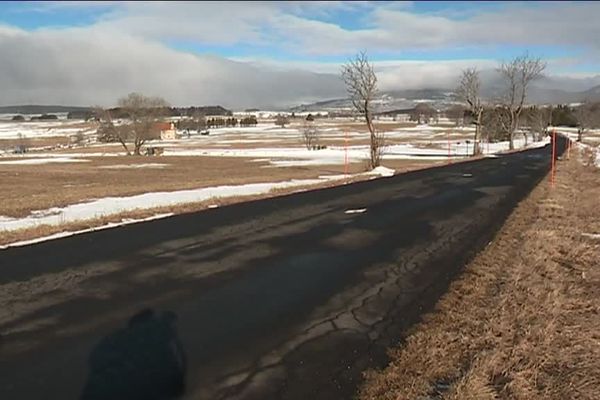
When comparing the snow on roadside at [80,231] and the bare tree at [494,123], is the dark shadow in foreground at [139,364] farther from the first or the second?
the bare tree at [494,123]

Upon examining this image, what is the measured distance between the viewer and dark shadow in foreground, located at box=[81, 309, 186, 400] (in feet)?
14.9

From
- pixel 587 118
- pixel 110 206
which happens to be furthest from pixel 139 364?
pixel 587 118

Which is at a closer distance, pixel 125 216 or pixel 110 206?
pixel 125 216

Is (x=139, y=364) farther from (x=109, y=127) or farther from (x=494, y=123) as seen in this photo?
(x=109, y=127)

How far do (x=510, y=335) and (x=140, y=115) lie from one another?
80.1 m

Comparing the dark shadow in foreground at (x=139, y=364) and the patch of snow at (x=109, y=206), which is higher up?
the dark shadow in foreground at (x=139, y=364)

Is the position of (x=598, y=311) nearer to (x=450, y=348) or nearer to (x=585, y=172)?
(x=450, y=348)

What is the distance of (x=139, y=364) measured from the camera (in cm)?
504

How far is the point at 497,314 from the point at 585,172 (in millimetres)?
25082

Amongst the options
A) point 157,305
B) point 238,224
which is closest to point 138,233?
point 238,224

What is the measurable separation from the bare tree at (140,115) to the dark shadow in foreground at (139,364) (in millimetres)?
74011

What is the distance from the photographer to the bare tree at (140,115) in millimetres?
79000

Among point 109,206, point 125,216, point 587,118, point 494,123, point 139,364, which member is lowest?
point 109,206

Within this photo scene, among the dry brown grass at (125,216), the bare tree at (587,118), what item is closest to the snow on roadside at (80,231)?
the dry brown grass at (125,216)
